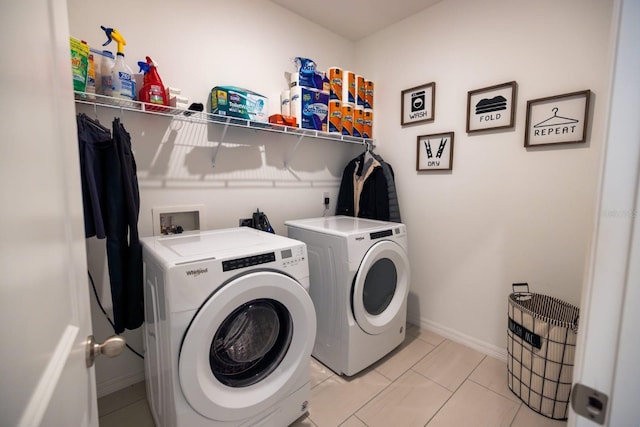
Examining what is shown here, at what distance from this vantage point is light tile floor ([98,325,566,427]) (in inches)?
56.4

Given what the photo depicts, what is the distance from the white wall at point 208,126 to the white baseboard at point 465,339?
1369 mm

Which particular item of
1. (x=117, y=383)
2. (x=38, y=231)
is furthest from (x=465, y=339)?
(x=38, y=231)

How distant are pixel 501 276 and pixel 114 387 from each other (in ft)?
8.26

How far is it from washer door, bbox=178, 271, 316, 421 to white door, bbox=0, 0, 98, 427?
0.47 metres

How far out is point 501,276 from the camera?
1905mm

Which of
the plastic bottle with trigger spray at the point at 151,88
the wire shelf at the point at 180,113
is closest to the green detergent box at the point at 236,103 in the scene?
the wire shelf at the point at 180,113

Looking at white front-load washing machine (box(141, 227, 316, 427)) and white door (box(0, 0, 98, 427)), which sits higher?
white door (box(0, 0, 98, 427))

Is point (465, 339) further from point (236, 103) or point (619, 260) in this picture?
point (236, 103)

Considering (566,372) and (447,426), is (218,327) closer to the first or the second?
(447,426)

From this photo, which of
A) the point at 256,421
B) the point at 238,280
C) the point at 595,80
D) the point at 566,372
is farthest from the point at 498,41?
the point at 256,421

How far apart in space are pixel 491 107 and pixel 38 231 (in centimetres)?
227

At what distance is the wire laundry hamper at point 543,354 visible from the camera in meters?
1.40

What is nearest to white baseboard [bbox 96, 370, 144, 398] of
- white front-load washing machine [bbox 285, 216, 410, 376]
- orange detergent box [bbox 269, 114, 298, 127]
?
white front-load washing machine [bbox 285, 216, 410, 376]

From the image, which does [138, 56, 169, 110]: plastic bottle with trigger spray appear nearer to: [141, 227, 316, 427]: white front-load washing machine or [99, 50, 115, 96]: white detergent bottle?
[99, 50, 115, 96]: white detergent bottle
